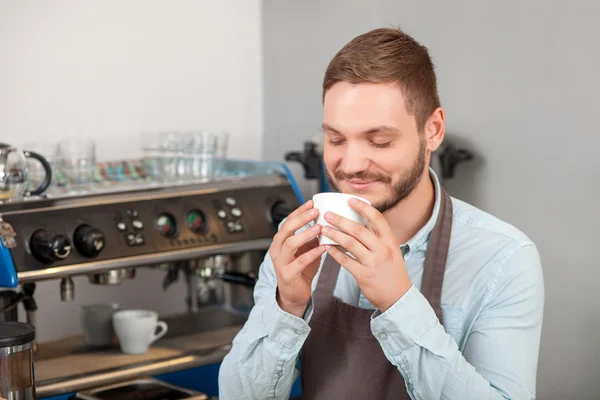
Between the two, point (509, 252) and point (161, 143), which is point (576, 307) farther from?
point (161, 143)

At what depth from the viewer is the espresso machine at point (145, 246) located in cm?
217

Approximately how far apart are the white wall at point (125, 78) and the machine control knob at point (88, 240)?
54 cm

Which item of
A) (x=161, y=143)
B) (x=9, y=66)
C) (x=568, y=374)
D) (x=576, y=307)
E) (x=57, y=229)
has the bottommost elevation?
(x=568, y=374)

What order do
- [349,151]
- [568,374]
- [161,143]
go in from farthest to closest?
[161,143] < [568,374] < [349,151]

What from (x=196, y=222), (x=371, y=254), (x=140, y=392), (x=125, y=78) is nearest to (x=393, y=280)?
(x=371, y=254)

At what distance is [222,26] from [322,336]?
5.57 feet

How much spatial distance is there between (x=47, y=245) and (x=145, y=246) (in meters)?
0.28

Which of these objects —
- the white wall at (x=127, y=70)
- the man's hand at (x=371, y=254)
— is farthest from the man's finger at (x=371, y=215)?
the white wall at (x=127, y=70)

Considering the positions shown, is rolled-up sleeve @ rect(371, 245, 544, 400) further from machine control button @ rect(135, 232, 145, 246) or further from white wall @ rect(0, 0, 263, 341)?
white wall @ rect(0, 0, 263, 341)

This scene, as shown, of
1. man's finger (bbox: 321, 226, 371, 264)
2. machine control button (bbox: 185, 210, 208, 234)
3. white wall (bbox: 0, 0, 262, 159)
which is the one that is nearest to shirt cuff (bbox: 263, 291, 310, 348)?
man's finger (bbox: 321, 226, 371, 264)

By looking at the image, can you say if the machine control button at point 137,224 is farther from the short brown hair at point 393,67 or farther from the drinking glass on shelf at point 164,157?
the short brown hair at point 393,67

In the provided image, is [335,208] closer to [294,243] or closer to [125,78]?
[294,243]

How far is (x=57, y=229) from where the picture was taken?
7.26 feet

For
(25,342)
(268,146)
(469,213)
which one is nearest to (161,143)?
(268,146)
